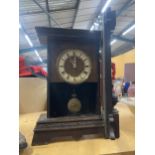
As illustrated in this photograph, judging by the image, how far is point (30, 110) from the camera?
1042 mm

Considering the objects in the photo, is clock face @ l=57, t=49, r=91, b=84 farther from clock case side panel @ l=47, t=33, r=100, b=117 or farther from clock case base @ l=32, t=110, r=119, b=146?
clock case base @ l=32, t=110, r=119, b=146

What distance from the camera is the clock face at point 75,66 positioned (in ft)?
2.40

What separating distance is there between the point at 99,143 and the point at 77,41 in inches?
16.3

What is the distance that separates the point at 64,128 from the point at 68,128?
0.02 meters

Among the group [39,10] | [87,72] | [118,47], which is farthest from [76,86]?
[118,47]

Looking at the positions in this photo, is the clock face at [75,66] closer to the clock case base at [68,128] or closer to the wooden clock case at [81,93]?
the wooden clock case at [81,93]

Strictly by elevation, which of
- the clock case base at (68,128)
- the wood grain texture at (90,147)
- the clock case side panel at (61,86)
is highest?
the clock case side panel at (61,86)

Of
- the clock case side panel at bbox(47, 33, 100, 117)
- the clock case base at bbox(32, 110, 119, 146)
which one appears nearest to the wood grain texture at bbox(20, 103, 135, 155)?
the clock case base at bbox(32, 110, 119, 146)

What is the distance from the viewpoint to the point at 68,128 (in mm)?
646

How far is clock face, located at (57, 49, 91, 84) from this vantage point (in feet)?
2.40

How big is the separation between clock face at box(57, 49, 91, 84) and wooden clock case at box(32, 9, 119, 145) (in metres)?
0.02

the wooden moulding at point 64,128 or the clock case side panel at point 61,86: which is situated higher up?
the clock case side panel at point 61,86

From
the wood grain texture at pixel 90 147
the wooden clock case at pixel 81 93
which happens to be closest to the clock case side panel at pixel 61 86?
the wooden clock case at pixel 81 93
